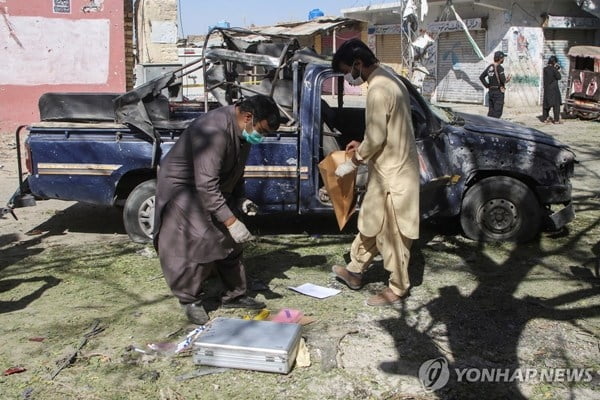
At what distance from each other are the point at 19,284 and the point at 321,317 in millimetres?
2531

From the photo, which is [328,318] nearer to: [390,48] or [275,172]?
[275,172]

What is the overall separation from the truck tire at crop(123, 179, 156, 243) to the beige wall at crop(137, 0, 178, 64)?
723 cm

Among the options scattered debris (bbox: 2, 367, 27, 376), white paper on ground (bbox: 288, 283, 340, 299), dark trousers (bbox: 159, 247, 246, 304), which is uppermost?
dark trousers (bbox: 159, 247, 246, 304)

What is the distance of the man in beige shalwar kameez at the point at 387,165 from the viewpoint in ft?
14.2

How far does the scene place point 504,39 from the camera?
70.1 ft

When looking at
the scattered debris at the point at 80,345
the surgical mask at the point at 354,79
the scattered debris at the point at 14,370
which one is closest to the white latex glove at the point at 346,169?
the surgical mask at the point at 354,79

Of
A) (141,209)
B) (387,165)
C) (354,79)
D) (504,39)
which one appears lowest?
(141,209)

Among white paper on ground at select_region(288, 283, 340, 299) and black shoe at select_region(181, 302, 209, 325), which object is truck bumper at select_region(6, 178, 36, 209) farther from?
white paper on ground at select_region(288, 283, 340, 299)

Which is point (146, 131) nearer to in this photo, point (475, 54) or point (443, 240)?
point (443, 240)

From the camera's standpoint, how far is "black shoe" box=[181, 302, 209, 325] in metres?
4.26

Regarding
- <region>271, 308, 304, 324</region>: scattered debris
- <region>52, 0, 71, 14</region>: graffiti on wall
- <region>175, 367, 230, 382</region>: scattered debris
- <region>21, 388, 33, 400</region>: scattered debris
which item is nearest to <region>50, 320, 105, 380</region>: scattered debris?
<region>21, 388, 33, 400</region>: scattered debris

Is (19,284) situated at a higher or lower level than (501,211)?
lower

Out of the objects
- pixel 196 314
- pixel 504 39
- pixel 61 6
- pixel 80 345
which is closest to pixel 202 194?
pixel 196 314

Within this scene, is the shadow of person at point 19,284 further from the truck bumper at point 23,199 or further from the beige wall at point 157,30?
the beige wall at point 157,30
